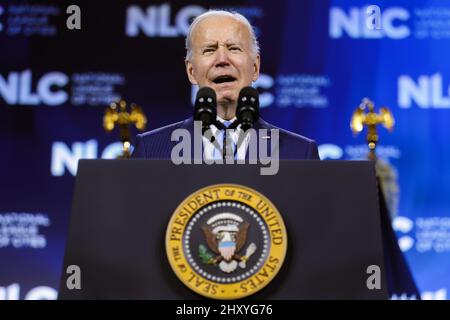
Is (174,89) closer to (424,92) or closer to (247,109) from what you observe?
(424,92)

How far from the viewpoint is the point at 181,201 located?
2057 millimetres

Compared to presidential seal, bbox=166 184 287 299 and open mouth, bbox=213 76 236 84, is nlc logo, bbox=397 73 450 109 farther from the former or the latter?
presidential seal, bbox=166 184 287 299

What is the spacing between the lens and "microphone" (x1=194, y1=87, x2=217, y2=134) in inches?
88.4

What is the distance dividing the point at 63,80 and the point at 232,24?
242 centimetres

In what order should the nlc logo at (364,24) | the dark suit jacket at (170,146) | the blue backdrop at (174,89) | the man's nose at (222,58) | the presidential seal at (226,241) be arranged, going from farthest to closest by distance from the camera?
the nlc logo at (364,24) < the blue backdrop at (174,89) < the man's nose at (222,58) < the dark suit jacket at (170,146) < the presidential seal at (226,241)

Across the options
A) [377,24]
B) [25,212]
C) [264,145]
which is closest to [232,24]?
[264,145]

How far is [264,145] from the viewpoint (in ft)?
9.00

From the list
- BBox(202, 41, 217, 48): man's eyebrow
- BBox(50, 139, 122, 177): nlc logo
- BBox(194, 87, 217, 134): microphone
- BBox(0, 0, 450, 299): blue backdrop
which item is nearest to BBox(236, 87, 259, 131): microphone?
BBox(194, 87, 217, 134): microphone

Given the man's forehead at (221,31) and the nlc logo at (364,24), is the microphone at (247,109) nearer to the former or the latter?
the man's forehead at (221,31)

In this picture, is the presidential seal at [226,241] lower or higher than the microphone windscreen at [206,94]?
lower

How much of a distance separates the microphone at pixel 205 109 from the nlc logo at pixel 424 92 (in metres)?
3.22

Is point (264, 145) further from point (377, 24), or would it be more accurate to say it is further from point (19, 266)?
point (19, 266)

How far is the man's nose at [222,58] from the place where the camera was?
3.07 metres

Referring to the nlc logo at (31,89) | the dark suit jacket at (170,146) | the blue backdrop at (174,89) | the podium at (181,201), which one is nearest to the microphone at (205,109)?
the podium at (181,201)
